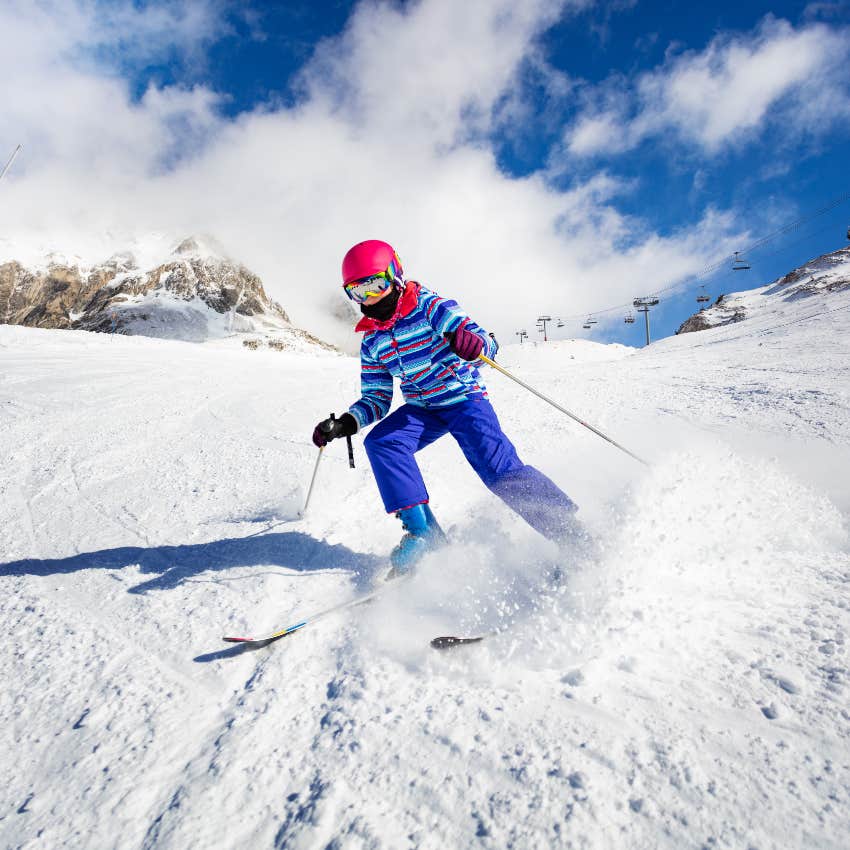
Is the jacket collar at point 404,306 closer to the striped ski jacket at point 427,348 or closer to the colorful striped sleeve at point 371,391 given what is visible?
the striped ski jacket at point 427,348

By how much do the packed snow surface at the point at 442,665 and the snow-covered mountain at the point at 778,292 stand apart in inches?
1245

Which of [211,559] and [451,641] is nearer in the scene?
[451,641]

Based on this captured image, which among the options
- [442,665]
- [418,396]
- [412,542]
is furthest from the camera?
[418,396]

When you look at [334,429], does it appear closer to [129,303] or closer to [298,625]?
[298,625]

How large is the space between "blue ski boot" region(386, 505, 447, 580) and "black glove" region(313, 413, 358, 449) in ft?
2.17

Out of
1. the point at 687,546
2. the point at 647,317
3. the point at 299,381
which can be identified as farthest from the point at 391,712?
the point at 647,317

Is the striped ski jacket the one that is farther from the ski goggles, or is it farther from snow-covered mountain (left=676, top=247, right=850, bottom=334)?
snow-covered mountain (left=676, top=247, right=850, bottom=334)

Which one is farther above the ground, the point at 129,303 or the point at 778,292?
the point at 129,303

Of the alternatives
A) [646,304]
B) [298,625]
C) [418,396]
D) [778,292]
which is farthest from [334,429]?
[646,304]

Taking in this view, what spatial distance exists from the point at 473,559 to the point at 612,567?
806 mm

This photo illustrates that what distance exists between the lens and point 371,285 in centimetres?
274

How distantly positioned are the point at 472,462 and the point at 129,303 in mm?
210355

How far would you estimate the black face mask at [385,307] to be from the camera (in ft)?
9.28

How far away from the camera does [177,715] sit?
1643 mm
